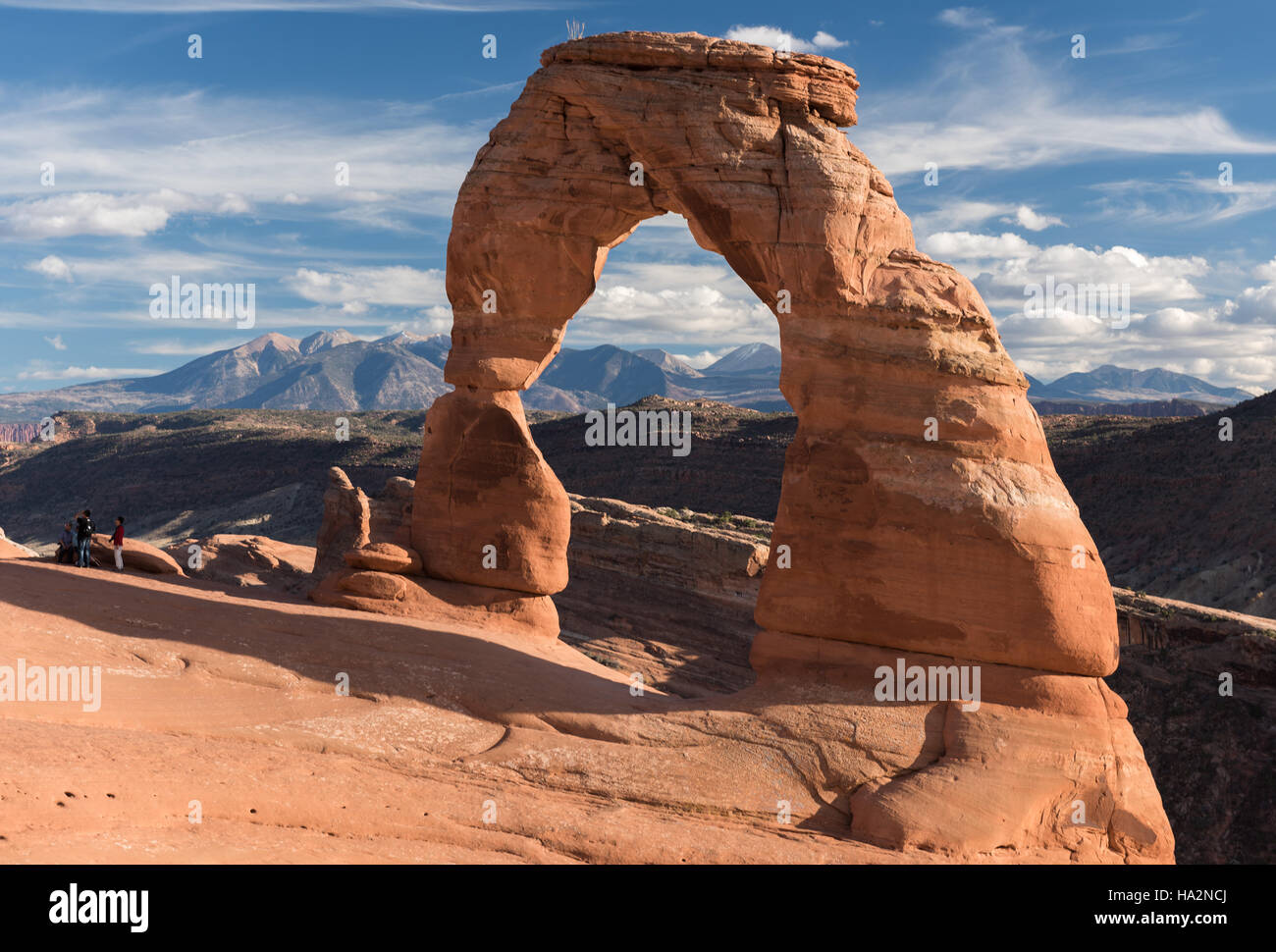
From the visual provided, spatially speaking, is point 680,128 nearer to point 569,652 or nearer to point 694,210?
point 694,210

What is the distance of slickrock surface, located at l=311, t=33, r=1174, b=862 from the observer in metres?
12.1

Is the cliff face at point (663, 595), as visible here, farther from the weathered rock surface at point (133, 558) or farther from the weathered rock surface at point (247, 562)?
the weathered rock surface at point (133, 558)

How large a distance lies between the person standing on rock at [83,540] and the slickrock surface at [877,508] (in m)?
9.87

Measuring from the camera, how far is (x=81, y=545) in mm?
17781

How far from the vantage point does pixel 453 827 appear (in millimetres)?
9453

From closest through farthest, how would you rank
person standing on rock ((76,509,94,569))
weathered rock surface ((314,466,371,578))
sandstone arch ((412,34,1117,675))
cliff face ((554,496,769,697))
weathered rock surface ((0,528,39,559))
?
sandstone arch ((412,34,1117,675)) < person standing on rock ((76,509,94,569)) < weathered rock surface ((0,528,39,559)) < cliff face ((554,496,769,697)) < weathered rock surface ((314,466,371,578))

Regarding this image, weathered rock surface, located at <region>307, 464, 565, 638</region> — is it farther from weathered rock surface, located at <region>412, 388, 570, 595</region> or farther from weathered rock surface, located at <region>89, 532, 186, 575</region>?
weathered rock surface, located at <region>89, 532, 186, 575</region>

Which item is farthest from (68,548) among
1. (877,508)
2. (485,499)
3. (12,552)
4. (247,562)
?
(877,508)

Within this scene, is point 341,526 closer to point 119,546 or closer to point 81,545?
point 119,546

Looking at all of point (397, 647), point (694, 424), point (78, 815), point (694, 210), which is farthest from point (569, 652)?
point (694, 424)

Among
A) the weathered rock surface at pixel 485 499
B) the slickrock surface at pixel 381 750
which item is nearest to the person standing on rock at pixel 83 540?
the slickrock surface at pixel 381 750

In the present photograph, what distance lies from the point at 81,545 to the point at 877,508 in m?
13.2

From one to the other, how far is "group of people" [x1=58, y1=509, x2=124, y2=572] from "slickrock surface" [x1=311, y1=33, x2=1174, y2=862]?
32.5 feet

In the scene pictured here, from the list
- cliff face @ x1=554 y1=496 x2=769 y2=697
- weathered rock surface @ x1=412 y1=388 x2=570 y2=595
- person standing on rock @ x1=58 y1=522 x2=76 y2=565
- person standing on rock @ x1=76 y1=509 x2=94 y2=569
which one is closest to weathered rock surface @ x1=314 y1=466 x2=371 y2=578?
cliff face @ x1=554 y1=496 x2=769 y2=697
